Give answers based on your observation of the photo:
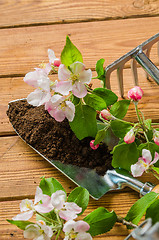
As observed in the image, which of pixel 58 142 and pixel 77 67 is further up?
pixel 77 67

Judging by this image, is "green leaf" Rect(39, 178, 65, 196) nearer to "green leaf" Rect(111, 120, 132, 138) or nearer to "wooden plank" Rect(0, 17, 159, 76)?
"green leaf" Rect(111, 120, 132, 138)

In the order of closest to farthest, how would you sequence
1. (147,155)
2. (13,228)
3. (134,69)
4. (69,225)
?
(69,225) → (147,155) → (13,228) → (134,69)

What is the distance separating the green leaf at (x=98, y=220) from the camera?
0.59m

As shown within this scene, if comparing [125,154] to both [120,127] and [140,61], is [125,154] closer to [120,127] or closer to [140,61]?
[120,127]

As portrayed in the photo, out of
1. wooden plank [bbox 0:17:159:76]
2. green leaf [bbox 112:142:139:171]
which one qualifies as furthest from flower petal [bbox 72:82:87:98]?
wooden plank [bbox 0:17:159:76]

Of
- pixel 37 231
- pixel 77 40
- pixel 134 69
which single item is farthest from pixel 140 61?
pixel 37 231

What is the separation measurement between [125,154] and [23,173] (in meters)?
0.27

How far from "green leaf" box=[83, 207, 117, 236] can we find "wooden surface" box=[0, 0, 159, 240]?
0.16m

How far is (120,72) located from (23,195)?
0.38m

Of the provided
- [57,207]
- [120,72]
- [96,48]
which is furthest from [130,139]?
[96,48]

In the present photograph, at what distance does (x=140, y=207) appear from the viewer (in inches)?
23.3

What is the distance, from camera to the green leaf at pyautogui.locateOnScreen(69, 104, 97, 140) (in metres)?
0.69

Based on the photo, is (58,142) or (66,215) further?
(58,142)

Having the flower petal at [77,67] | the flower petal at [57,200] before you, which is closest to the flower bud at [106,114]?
the flower petal at [77,67]
